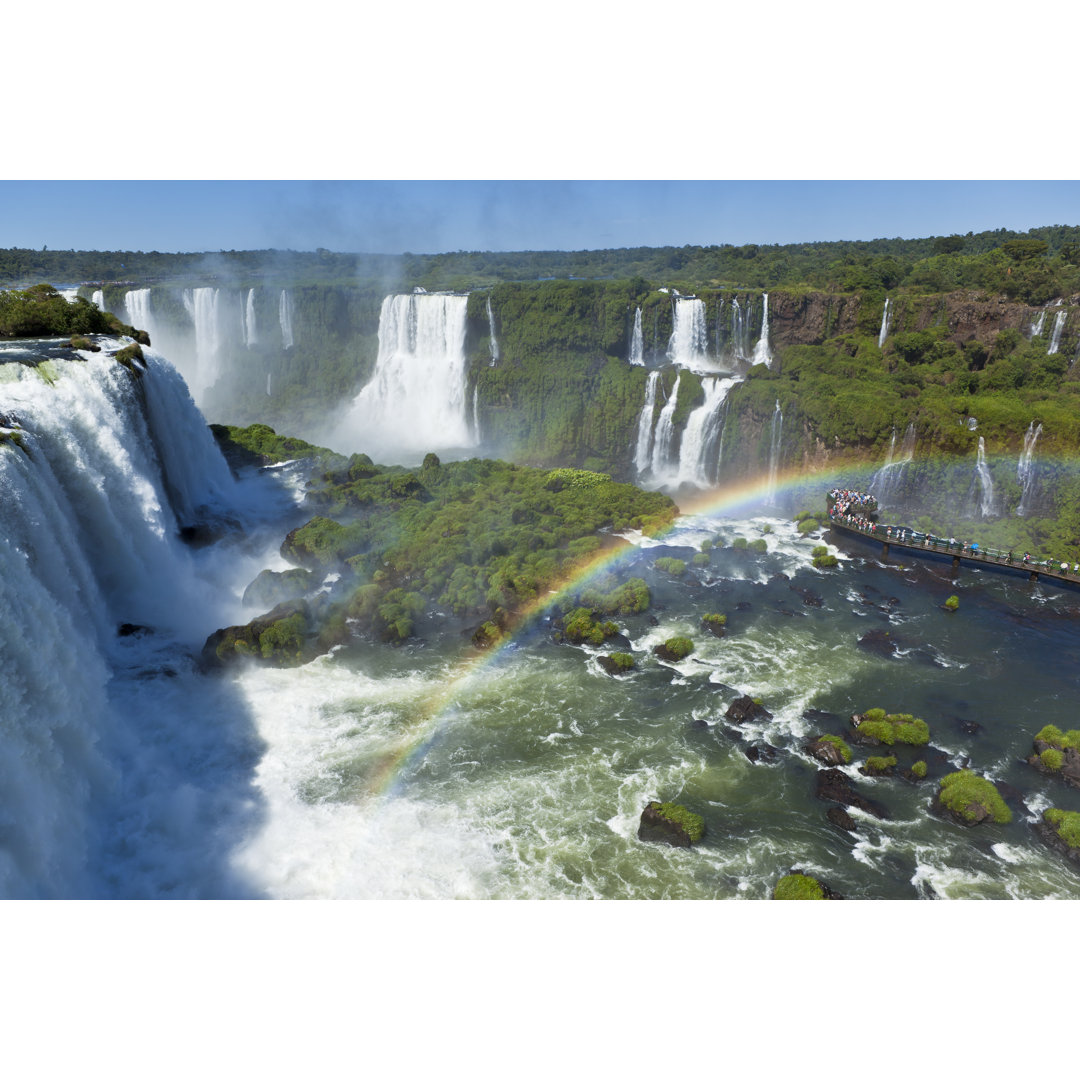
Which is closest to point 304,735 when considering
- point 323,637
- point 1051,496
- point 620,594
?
point 323,637

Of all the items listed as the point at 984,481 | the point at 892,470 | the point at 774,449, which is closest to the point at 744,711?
the point at 892,470

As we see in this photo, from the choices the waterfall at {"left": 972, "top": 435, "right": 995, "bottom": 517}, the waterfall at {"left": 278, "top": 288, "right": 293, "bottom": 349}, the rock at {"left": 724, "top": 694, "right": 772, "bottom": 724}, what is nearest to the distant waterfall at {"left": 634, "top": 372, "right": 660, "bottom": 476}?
the waterfall at {"left": 972, "top": 435, "right": 995, "bottom": 517}

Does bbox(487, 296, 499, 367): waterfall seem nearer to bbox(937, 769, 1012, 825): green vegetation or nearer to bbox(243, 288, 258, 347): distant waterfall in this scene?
bbox(243, 288, 258, 347): distant waterfall

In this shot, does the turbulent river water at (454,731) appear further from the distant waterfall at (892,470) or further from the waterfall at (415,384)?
the waterfall at (415,384)

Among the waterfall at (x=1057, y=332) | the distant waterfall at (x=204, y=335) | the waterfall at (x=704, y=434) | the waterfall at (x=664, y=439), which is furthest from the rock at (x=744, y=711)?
the distant waterfall at (x=204, y=335)

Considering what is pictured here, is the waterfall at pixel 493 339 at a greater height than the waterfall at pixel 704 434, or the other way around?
the waterfall at pixel 493 339

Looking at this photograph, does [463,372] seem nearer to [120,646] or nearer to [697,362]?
[697,362]

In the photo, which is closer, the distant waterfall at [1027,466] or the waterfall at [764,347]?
the distant waterfall at [1027,466]
